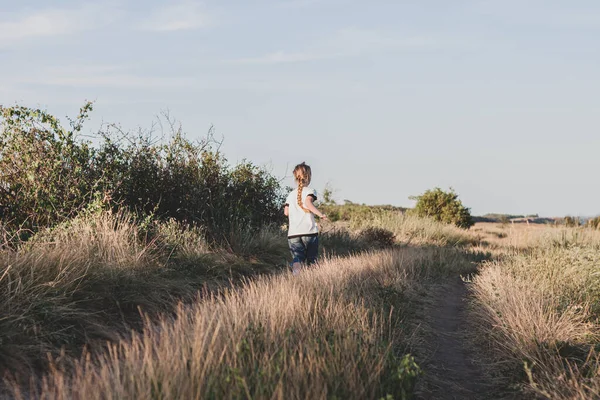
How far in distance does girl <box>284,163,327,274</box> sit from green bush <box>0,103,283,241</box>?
2.79 metres

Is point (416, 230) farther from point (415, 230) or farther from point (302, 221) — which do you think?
point (302, 221)

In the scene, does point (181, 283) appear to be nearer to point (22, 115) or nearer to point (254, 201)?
point (22, 115)

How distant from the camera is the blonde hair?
383 inches

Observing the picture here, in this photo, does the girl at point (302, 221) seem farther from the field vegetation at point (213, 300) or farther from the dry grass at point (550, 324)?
the dry grass at point (550, 324)

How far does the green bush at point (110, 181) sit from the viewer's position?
33.5ft

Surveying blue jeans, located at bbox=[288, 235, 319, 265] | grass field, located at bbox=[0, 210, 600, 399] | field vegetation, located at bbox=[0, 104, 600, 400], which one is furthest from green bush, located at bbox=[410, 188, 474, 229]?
blue jeans, located at bbox=[288, 235, 319, 265]

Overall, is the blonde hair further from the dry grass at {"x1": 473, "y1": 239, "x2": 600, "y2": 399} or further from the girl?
the dry grass at {"x1": 473, "y1": 239, "x2": 600, "y2": 399}

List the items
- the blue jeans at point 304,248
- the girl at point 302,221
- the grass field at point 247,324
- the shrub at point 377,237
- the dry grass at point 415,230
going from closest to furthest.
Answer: the grass field at point 247,324 < the girl at point 302,221 < the blue jeans at point 304,248 < the shrub at point 377,237 < the dry grass at point 415,230

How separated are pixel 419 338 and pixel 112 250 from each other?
15.1ft

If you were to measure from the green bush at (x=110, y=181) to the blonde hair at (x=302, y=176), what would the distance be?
303 centimetres

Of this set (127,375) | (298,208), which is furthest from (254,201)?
(127,375)

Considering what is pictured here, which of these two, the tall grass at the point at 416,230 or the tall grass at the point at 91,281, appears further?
the tall grass at the point at 416,230

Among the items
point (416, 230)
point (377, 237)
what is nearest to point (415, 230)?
point (416, 230)

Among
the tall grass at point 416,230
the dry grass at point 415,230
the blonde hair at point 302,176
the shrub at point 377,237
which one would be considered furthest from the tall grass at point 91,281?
the tall grass at point 416,230
